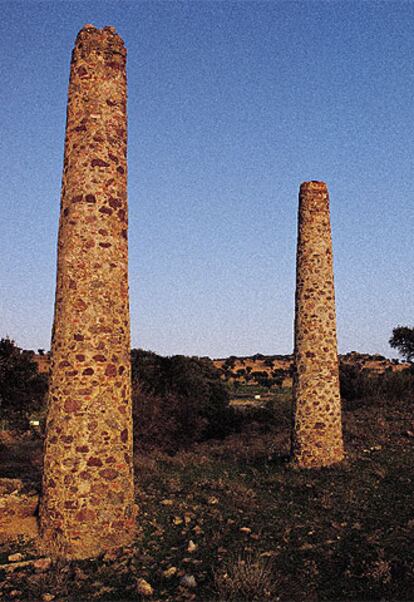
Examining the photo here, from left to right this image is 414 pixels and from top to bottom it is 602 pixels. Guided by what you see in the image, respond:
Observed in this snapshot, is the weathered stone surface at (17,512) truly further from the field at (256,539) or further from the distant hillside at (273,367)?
the distant hillside at (273,367)

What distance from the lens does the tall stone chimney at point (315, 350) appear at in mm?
12086

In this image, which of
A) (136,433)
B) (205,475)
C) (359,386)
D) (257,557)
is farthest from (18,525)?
(359,386)

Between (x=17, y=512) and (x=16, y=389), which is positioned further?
(x=16, y=389)

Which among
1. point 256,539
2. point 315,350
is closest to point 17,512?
point 256,539

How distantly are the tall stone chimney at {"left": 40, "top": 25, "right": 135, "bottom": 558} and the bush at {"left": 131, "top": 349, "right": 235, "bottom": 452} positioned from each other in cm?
1238

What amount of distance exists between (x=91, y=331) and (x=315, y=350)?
21.1 feet

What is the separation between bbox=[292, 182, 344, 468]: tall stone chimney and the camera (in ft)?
39.7

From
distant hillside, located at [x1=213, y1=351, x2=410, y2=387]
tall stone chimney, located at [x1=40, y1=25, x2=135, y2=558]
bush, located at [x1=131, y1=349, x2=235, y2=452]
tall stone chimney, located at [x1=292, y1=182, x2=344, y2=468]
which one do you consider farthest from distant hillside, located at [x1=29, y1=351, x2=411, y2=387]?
tall stone chimney, located at [x1=40, y1=25, x2=135, y2=558]

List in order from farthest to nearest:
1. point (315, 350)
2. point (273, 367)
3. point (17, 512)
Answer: point (273, 367), point (315, 350), point (17, 512)

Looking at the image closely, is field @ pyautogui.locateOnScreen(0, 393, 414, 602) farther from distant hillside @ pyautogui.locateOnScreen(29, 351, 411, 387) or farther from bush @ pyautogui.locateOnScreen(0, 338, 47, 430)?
distant hillside @ pyautogui.locateOnScreen(29, 351, 411, 387)

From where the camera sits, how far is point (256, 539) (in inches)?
287

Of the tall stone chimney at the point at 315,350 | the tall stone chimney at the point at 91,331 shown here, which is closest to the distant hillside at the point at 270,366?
the tall stone chimney at the point at 315,350

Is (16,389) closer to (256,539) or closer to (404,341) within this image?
(256,539)

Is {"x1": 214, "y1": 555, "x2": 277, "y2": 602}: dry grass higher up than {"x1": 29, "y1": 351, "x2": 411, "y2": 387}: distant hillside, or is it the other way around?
{"x1": 29, "y1": 351, "x2": 411, "y2": 387}: distant hillside
